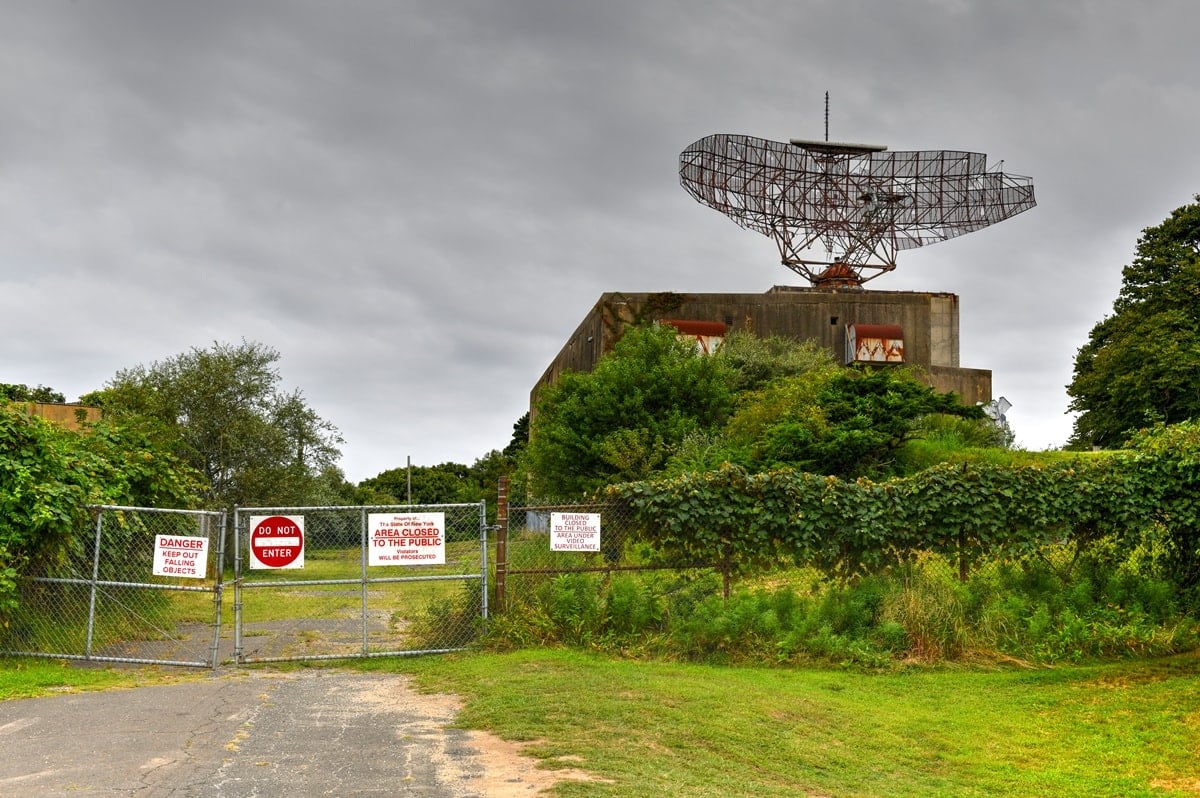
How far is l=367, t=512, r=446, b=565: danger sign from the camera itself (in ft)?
46.5

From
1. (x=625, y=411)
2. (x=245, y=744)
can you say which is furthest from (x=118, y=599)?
(x=625, y=411)

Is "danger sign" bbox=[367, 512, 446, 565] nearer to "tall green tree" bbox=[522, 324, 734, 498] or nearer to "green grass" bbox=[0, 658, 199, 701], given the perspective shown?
"green grass" bbox=[0, 658, 199, 701]

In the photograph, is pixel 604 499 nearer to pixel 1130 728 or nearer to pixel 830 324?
pixel 1130 728

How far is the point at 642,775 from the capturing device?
315 inches

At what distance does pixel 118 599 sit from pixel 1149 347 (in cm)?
3963

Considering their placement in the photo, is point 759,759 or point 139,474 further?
point 139,474


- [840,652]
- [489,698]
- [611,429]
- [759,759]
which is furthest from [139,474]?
[611,429]

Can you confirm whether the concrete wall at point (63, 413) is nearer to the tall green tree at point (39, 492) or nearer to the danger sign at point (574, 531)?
the tall green tree at point (39, 492)

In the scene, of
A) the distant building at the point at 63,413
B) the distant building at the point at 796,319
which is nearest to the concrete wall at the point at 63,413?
the distant building at the point at 63,413

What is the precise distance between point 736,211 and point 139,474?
133 feet

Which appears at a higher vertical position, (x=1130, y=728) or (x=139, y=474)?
(x=139, y=474)

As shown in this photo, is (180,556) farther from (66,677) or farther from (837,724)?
(837,724)

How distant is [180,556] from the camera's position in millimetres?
14008

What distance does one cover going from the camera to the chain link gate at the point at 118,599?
13812mm
